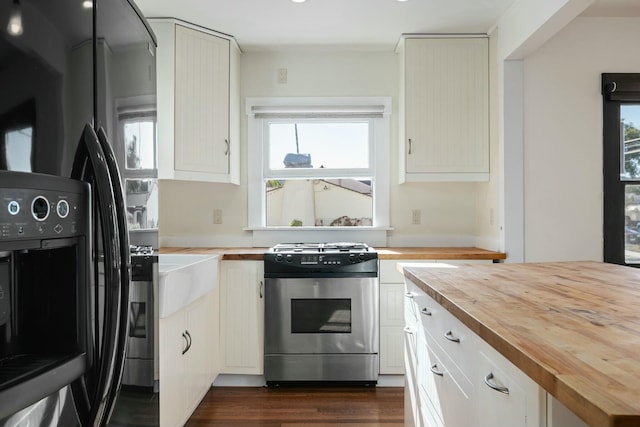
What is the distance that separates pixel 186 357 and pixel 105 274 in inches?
56.7

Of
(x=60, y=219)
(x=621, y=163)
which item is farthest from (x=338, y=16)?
(x=60, y=219)

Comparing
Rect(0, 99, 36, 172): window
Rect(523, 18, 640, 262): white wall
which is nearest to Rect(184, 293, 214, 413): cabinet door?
Rect(0, 99, 36, 172): window

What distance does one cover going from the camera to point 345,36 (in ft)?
10.1

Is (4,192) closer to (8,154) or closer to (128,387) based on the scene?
(8,154)

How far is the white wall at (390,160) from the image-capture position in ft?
10.9

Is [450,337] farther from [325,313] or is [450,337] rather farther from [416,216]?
[416,216]

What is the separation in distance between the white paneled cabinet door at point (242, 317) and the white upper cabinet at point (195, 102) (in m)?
0.68

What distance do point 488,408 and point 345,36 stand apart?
270cm

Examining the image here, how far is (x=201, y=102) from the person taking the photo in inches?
114

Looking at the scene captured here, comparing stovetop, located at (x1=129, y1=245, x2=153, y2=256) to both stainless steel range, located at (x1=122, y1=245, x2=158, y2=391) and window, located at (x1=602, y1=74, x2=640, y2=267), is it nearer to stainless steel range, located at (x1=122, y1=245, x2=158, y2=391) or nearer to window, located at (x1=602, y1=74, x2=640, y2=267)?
stainless steel range, located at (x1=122, y1=245, x2=158, y2=391)

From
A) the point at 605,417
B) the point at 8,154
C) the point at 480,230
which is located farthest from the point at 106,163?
the point at 480,230

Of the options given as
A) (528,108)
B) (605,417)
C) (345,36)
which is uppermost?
(345,36)

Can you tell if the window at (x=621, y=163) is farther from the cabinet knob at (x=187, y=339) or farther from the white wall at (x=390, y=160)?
the cabinet knob at (x=187, y=339)

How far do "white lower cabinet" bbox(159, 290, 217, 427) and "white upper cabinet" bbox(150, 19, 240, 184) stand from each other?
0.87 meters
